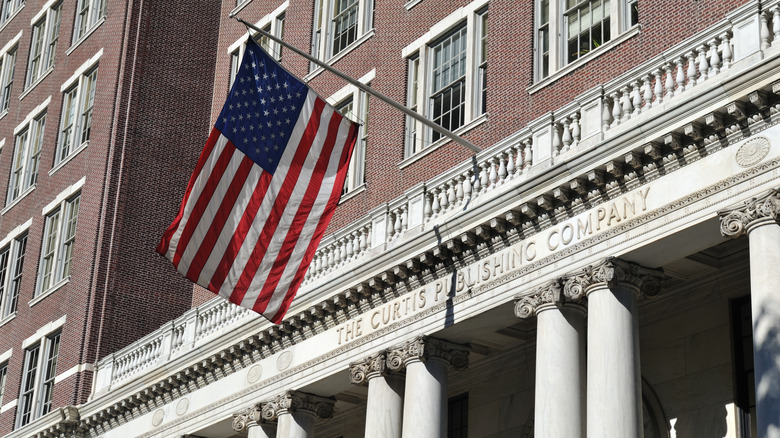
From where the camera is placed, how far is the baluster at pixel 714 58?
21.8 meters

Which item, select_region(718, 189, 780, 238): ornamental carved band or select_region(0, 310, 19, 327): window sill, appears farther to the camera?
select_region(0, 310, 19, 327): window sill

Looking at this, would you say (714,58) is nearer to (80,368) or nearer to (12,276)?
(80,368)

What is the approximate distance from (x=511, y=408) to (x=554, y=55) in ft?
25.6

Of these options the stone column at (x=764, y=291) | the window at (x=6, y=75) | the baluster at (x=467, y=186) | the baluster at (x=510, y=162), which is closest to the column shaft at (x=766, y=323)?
the stone column at (x=764, y=291)

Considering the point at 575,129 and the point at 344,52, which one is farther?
the point at 344,52

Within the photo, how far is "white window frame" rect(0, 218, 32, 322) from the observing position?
46625 millimetres

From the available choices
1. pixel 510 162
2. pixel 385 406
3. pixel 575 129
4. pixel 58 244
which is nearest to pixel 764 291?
pixel 575 129

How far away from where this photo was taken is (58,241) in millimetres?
44062

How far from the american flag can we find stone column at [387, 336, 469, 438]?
3.28 metres

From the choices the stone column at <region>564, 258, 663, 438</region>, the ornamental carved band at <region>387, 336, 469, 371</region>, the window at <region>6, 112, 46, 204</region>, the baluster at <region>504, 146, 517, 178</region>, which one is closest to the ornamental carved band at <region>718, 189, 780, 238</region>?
the stone column at <region>564, 258, 663, 438</region>

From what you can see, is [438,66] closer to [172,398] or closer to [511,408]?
[511,408]

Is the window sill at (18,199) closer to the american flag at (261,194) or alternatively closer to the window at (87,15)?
the window at (87,15)

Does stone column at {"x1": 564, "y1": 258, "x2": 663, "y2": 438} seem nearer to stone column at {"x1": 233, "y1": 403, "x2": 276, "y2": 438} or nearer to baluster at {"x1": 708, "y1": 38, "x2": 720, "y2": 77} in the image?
baluster at {"x1": 708, "y1": 38, "x2": 720, "y2": 77}

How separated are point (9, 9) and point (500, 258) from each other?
124 ft
